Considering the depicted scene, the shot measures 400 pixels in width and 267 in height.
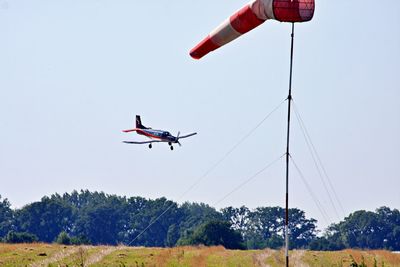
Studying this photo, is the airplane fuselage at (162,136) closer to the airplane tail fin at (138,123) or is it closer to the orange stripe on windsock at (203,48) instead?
the airplane tail fin at (138,123)

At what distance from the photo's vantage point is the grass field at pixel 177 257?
5619 cm

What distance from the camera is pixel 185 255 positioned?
60438mm

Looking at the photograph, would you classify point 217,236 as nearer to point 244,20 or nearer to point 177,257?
point 177,257

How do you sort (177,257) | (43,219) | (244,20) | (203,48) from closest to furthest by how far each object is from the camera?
1. (244,20)
2. (203,48)
3. (177,257)
4. (43,219)

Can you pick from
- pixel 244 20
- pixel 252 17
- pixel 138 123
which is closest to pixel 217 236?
pixel 138 123

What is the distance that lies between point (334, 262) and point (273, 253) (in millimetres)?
8184

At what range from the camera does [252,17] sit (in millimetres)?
43469

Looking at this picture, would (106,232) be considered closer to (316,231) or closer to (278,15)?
(316,231)

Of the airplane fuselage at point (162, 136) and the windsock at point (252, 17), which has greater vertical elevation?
the airplane fuselage at point (162, 136)

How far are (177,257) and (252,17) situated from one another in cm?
2004

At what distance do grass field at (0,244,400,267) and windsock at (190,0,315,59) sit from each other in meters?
13.4

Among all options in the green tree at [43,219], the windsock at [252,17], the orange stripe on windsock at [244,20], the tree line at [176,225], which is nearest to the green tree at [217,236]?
the tree line at [176,225]

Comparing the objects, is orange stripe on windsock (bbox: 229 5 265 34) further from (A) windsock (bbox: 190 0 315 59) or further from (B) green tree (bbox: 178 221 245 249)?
(B) green tree (bbox: 178 221 245 249)

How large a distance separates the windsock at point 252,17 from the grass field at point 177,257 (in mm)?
13354
